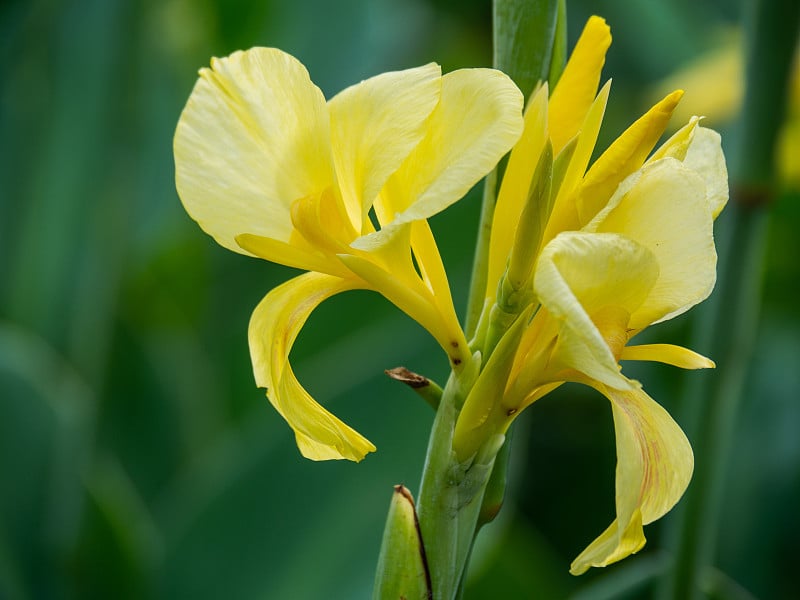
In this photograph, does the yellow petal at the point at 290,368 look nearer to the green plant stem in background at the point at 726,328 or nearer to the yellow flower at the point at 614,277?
the yellow flower at the point at 614,277

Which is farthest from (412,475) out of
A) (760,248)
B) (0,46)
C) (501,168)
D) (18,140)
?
(18,140)

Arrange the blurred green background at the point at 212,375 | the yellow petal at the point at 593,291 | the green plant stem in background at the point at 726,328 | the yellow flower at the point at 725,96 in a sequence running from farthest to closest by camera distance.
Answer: the yellow flower at the point at 725,96, the blurred green background at the point at 212,375, the green plant stem in background at the point at 726,328, the yellow petal at the point at 593,291

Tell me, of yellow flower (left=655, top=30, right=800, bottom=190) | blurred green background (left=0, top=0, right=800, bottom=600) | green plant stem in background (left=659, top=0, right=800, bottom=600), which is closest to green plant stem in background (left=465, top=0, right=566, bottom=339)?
green plant stem in background (left=659, top=0, right=800, bottom=600)

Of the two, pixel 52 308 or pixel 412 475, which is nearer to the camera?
pixel 412 475

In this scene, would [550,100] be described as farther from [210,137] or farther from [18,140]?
[18,140]

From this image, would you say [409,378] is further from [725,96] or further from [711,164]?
[725,96]

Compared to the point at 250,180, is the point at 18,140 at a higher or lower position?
lower

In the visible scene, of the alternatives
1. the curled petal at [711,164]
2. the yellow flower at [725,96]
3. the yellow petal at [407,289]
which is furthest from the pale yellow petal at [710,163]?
the yellow flower at [725,96]

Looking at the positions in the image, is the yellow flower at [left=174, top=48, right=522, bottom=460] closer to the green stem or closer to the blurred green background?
the green stem
